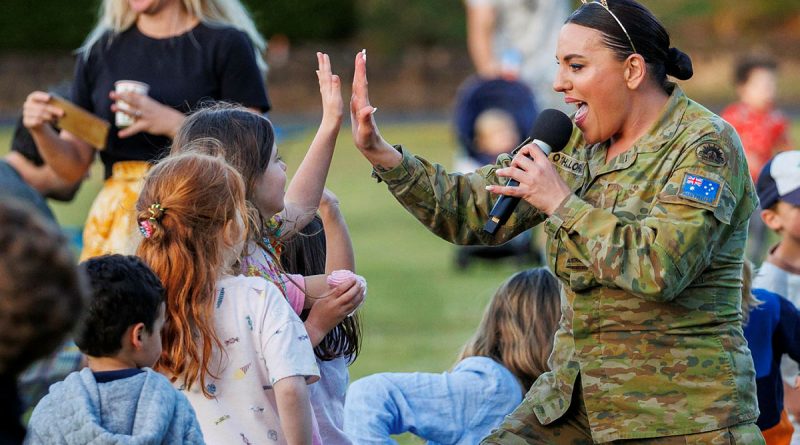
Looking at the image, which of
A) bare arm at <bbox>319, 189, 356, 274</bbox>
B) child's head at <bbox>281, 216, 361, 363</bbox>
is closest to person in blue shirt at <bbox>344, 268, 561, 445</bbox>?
child's head at <bbox>281, 216, 361, 363</bbox>

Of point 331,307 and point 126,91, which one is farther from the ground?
point 126,91

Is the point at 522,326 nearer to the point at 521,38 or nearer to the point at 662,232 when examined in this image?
the point at 662,232

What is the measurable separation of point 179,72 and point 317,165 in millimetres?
1445

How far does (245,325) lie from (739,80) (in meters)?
8.97

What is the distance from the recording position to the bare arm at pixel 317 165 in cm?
407

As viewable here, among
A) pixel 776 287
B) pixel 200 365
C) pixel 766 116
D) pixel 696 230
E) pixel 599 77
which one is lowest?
Result: pixel 766 116

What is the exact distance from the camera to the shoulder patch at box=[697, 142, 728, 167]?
3.56m

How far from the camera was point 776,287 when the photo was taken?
17.4ft

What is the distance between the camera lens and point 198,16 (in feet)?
17.8

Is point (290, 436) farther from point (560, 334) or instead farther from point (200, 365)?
point (560, 334)

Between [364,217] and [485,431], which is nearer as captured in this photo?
[485,431]

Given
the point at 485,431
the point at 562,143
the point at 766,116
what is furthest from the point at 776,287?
the point at 766,116

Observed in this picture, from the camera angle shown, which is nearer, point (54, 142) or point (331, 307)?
point (331, 307)

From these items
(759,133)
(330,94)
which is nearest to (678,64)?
(330,94)
